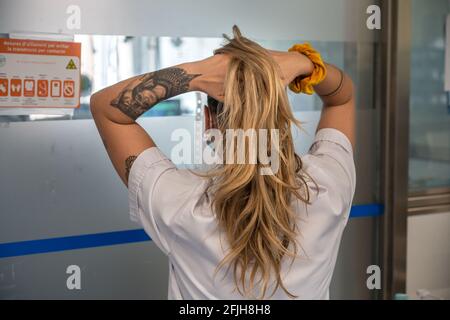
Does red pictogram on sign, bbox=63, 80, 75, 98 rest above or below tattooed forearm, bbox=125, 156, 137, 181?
above

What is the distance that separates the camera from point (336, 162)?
1404mm

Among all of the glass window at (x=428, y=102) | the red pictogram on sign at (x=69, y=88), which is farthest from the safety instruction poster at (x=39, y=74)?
the glass window at (x=428, y=102)

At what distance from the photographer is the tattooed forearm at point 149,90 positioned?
4.39 ft

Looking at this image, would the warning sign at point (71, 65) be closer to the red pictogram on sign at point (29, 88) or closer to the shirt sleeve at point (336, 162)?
the red pictogram on sign at point (29, 88)

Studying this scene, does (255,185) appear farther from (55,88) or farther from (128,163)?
(55,88)

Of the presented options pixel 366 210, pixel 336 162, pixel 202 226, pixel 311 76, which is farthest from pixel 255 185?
pixel 366 210

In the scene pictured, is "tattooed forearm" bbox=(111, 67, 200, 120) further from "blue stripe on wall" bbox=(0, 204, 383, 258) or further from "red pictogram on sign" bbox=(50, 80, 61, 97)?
"blue stripe on wall" bbox=(0, 204, 383, 258)

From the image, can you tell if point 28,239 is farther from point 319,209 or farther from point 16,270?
point 319,209

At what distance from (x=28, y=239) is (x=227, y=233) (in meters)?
1.00

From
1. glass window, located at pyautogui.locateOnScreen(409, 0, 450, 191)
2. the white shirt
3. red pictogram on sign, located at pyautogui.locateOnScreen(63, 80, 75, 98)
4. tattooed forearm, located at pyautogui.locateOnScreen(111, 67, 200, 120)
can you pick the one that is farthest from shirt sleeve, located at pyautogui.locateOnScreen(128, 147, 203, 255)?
glass window, located at pyautogui.locateOnScreen(409, 0, 450, 191)

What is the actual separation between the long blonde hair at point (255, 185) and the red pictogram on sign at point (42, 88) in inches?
34.4

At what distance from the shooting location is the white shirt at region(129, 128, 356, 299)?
1.25 meters

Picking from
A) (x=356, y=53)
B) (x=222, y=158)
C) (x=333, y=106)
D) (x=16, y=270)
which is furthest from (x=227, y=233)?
(x=356, y=53)
